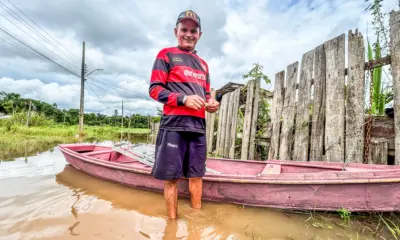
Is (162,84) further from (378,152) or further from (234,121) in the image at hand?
(234,121)

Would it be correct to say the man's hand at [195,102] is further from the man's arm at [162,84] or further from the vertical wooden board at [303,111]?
the vertical wooden board at [303,111]

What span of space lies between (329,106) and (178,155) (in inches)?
88.0

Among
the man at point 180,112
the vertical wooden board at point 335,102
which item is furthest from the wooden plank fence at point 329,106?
the man at point 180,112

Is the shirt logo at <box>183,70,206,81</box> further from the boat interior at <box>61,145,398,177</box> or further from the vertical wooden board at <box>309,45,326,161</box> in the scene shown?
the vertical wooden board at <box>309,45,326,161</box>

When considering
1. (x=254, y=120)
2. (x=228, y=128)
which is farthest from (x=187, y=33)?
(x=228, y=128)

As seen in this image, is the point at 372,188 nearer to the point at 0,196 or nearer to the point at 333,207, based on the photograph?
the point at 333,207

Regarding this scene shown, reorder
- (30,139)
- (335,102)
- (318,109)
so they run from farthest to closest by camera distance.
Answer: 1. (30,139)
2. (318,109)
3. (335,102)

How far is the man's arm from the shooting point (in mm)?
2026

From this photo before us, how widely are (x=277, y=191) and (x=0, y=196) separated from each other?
3756 millimetres

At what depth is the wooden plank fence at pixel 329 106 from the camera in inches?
101

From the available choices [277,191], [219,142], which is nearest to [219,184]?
[277,191]

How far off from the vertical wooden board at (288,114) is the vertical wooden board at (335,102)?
56 centimetres

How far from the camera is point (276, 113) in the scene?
3760 mm

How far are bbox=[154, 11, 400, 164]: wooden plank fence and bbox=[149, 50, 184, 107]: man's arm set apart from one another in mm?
2173
